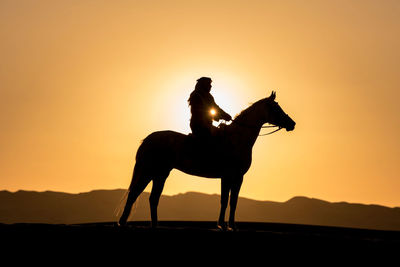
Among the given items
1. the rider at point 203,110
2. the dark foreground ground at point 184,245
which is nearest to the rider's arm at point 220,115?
the rider at point 203,110

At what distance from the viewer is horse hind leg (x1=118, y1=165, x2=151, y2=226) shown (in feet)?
66.1

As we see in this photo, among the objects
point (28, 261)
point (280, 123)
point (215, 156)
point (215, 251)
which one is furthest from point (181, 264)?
point (280, 123)

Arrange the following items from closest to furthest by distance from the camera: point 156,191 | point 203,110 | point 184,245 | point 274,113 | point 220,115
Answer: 1. point 184,245
2. point 203,110
3. point 156,191
4. point 220,115
5. point 274,113

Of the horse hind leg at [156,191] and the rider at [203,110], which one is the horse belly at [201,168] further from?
the rider at [203,110]

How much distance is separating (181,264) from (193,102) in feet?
23.4

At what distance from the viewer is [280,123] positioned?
20781mm

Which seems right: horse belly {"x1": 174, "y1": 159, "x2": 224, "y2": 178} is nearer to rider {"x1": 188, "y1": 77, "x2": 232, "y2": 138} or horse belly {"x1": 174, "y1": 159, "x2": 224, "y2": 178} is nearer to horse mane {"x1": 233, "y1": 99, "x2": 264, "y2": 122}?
rider {"x1": 188, "y1": 77, "x2": 232, "y2": 138}

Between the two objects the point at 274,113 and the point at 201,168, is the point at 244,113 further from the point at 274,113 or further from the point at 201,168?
the point at 201,168

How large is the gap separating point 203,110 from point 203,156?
56.0 inches

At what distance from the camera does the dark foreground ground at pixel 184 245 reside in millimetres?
13523

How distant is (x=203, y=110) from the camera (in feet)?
65.2

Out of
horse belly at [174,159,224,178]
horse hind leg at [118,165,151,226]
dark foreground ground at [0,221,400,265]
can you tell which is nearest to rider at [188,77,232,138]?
horse belly at [174,159,224,178]

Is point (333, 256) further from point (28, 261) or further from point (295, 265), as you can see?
point (28, 261)

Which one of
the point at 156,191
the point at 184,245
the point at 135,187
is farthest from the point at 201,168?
the point at 184,245
